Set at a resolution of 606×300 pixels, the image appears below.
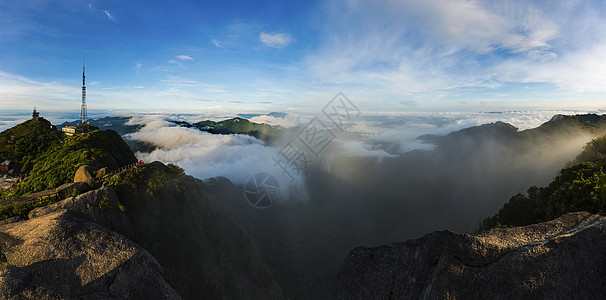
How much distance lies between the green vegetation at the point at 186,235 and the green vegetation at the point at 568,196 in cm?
5745

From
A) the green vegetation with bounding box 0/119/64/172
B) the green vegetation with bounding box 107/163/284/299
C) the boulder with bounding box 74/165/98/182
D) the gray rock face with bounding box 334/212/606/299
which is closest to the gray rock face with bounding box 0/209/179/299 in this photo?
the green vegetation with bounding box 107/163/284/299

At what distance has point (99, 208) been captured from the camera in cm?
2883

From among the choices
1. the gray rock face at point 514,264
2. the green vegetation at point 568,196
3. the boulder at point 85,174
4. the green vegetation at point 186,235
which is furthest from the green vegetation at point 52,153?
the green vegetation at point 568,196

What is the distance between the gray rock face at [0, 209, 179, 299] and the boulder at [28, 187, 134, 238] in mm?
4472

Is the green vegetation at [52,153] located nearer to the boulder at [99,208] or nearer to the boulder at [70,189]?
the boulder at [70,189]

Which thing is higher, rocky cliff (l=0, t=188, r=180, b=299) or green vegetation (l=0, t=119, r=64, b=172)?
green vegetation (l=0, t=119, r=64, b=172)

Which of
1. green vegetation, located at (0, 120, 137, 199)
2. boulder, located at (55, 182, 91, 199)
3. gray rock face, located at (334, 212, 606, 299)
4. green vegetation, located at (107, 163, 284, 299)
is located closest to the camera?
gray rock face, located at (334, 212, 606, 299)

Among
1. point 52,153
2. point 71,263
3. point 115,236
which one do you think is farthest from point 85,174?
point 52,153

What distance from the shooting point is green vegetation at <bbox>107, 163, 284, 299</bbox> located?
1496 inches

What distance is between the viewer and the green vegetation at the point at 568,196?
33.9m

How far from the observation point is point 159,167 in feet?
159

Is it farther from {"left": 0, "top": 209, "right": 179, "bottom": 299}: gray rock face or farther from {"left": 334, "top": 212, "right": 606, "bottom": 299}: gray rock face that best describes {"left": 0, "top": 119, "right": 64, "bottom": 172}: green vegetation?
{"left": 334, "top": 212, "right": 606, "bottom": 299}: gray rock face

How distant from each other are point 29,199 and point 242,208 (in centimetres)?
16810

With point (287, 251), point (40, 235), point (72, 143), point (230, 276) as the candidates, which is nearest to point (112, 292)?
point (40, 235)
